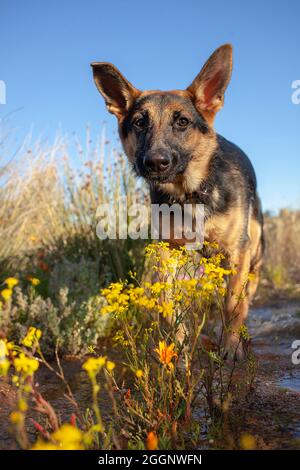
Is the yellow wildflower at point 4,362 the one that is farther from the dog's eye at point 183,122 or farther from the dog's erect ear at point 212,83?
the dog's erect ear at point 212,83

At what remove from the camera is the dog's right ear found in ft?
14.8

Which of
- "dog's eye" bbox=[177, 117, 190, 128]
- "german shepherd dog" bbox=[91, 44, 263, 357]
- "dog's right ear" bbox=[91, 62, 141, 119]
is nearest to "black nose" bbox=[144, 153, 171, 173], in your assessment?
"german shepherd dog" bbox=[91, 44, 263, 357]

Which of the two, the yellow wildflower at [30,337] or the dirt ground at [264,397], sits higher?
the yellow wildflower at [30,337]

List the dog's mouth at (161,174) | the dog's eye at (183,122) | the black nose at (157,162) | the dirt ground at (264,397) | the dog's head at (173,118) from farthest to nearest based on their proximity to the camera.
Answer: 1. the dog's eye at (183,122)
2. the dog's head at (173,118)
3. the dog's mouth at (161,174)
4. the black nose at (157,162)
5. the dirt ground at (264,397)

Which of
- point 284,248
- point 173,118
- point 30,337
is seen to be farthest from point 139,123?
point 284,248

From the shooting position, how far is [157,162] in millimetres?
3752

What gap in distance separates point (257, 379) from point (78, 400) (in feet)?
4.17

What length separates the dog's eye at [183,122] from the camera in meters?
4.35

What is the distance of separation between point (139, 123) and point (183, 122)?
0.42m

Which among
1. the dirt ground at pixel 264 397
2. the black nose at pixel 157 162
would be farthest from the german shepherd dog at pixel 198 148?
the dirt ground at pixel 264 397

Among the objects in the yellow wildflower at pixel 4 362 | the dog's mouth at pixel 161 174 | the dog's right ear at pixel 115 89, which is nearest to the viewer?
the yellow wildflower at pixel 4 362

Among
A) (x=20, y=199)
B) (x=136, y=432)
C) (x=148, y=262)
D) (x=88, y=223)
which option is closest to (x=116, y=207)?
(x=88, y=223)

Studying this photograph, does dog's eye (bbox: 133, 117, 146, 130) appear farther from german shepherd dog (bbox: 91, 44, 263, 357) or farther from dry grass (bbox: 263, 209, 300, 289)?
dry grass (bbox: 263, 209, 300, 289)

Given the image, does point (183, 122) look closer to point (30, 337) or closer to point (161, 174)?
point (161, 174)
